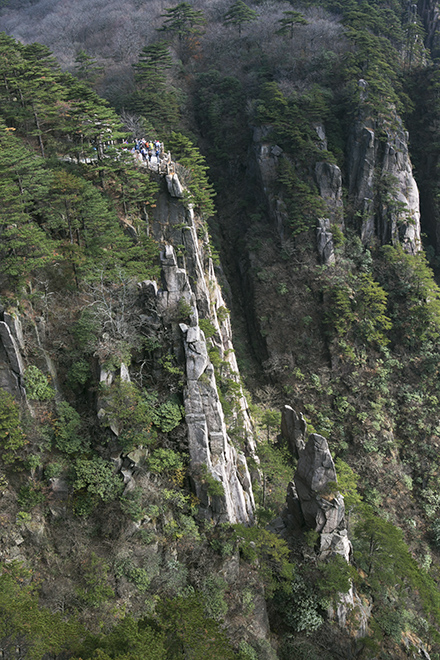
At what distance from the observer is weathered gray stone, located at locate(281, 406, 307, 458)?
→ 103 feet

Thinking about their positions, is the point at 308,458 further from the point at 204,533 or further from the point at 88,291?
the point at 88,291

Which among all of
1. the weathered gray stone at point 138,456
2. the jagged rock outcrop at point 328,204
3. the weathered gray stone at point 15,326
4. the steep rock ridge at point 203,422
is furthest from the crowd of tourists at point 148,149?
the weathered gray stone at point 138,456

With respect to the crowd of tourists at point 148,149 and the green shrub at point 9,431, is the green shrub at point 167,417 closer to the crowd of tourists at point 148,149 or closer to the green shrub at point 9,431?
the green shrub at point 9,431

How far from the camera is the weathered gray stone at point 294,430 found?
31250 mm

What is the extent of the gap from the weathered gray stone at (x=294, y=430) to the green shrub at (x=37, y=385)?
16887 millimetres

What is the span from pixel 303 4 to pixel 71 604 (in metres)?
82.1

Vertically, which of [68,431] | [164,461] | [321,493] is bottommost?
[321,493]

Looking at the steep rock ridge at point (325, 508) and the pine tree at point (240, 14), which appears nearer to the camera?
the steep rock ridge at point (325, 508)

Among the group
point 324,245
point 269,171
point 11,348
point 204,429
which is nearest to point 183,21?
point 269,171

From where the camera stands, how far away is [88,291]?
89.4ft

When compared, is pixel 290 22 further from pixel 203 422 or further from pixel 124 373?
pixel 203 422

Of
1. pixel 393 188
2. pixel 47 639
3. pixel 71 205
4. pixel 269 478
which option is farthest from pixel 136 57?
pixel 47 639

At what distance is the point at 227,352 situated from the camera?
38.5 meters

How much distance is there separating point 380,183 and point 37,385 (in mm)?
44751
